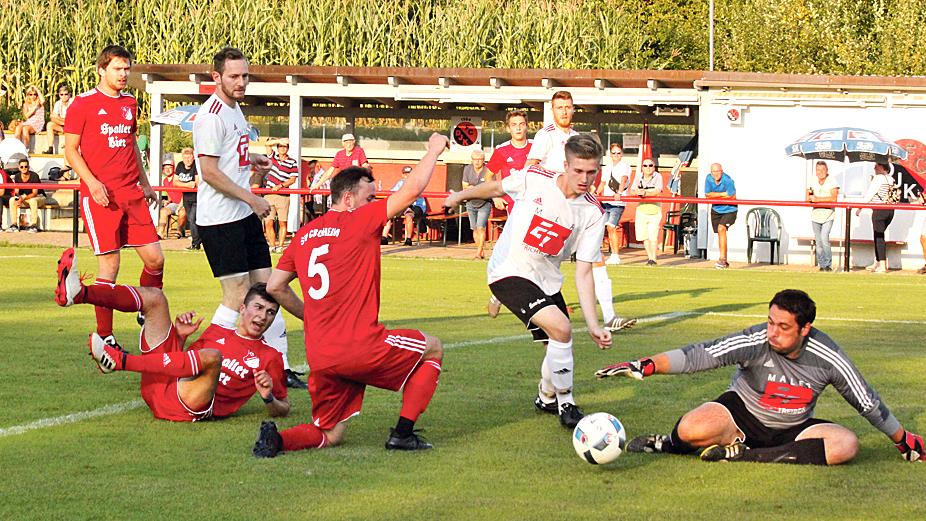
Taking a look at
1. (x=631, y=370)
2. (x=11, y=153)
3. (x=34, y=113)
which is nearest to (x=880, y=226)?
(x=631, y=370)

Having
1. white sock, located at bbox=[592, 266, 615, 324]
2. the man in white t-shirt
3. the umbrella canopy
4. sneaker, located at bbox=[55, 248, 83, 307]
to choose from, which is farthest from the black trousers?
sneaker, located at bbox=[55, 248, 83, 307]

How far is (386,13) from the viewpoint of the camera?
41719 mm

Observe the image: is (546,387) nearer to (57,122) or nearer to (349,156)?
(349,156)

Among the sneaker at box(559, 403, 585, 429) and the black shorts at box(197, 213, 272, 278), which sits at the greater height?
the black shorts at box(197, 213, 272, 278)

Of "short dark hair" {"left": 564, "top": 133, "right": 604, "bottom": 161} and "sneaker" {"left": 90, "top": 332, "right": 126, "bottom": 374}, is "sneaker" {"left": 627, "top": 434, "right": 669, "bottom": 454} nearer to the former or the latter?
"short dark hair" {"left": 564, "top": 133, "right": 604, "bottom": 161}

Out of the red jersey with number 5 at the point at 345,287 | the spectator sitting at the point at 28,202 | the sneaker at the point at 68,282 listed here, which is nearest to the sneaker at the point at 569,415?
the red jersey with number 5 at the point at 345,287

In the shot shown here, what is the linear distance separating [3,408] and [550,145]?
6161mm

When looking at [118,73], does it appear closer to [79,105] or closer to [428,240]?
[79,105]

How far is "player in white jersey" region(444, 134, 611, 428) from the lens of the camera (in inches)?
328

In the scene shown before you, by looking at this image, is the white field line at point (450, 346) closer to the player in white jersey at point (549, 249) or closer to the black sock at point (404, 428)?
→ the black sock at point (404, 428)

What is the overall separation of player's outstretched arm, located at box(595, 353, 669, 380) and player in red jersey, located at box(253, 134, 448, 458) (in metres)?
1.18

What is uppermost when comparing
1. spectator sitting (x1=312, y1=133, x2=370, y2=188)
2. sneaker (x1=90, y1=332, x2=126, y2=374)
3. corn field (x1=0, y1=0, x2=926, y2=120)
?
corn field (x1=0, y1=0, x2=926, y2=120)

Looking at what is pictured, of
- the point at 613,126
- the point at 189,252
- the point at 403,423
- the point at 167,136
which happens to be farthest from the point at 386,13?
the point at 403,423

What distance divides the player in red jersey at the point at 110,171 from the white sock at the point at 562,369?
3587 millimetres
